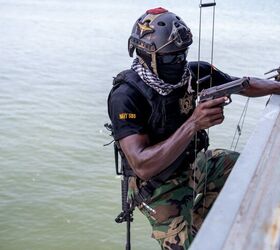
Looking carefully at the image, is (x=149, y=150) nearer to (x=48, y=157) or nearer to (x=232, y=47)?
(x=48, y=157)

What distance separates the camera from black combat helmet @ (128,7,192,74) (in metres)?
3.32

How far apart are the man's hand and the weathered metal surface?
31.1 inches

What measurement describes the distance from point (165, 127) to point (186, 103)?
0.85 feet

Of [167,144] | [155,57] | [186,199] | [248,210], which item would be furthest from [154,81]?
[248,210]

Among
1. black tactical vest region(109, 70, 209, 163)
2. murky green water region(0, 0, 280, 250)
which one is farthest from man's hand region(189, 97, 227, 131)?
murky green water region(0, 0, 280, 250)

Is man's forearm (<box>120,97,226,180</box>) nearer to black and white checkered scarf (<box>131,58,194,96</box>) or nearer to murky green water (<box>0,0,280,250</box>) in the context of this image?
black and white checkered scarf (<box>131,58,194,96</box>)

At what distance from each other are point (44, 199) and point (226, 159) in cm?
425

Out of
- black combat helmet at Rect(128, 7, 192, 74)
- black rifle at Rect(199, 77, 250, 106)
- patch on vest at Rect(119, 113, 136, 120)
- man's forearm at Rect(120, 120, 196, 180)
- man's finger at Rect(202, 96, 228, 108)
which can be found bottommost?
man's forearm at Rect(120, 120, 196, 180)

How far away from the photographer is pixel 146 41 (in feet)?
11.0

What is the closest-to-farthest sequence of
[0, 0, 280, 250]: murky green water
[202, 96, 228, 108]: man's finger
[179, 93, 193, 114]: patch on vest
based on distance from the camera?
[202, 96, 228, 108]: man's finger, [179, 93, 193, 114]: patch on vest, [0, 0, 280, 250]: murky green water

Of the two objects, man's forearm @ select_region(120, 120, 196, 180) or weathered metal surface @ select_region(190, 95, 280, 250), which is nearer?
weathered metal surface @ select_region(190, 95, 280, 250)

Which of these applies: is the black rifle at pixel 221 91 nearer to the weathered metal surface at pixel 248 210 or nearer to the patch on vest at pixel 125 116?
the patch on vest at pixel 125 116

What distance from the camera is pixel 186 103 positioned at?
140 inches

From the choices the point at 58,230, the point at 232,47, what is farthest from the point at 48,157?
the point at 232,47
